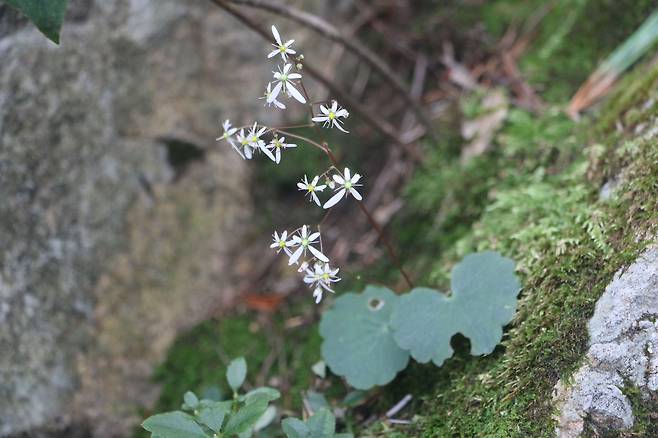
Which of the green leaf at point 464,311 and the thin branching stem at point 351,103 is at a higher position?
the thin branching stem at point 351,103

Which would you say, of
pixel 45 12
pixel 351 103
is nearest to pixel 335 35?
pixel 351 103

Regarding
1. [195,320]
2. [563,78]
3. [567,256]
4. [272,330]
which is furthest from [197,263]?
[563,78]

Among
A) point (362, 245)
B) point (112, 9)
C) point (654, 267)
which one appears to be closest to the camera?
point (654, 267)

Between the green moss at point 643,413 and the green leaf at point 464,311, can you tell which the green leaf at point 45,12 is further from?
the green moss at point 643,413

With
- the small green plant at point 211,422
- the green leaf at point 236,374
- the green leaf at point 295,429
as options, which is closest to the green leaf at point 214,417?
the small green plant at point 211,422

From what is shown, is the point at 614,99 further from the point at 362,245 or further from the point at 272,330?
the point at 272,330

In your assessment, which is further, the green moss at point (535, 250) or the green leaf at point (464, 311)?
the green leaf at point (464, 311)
